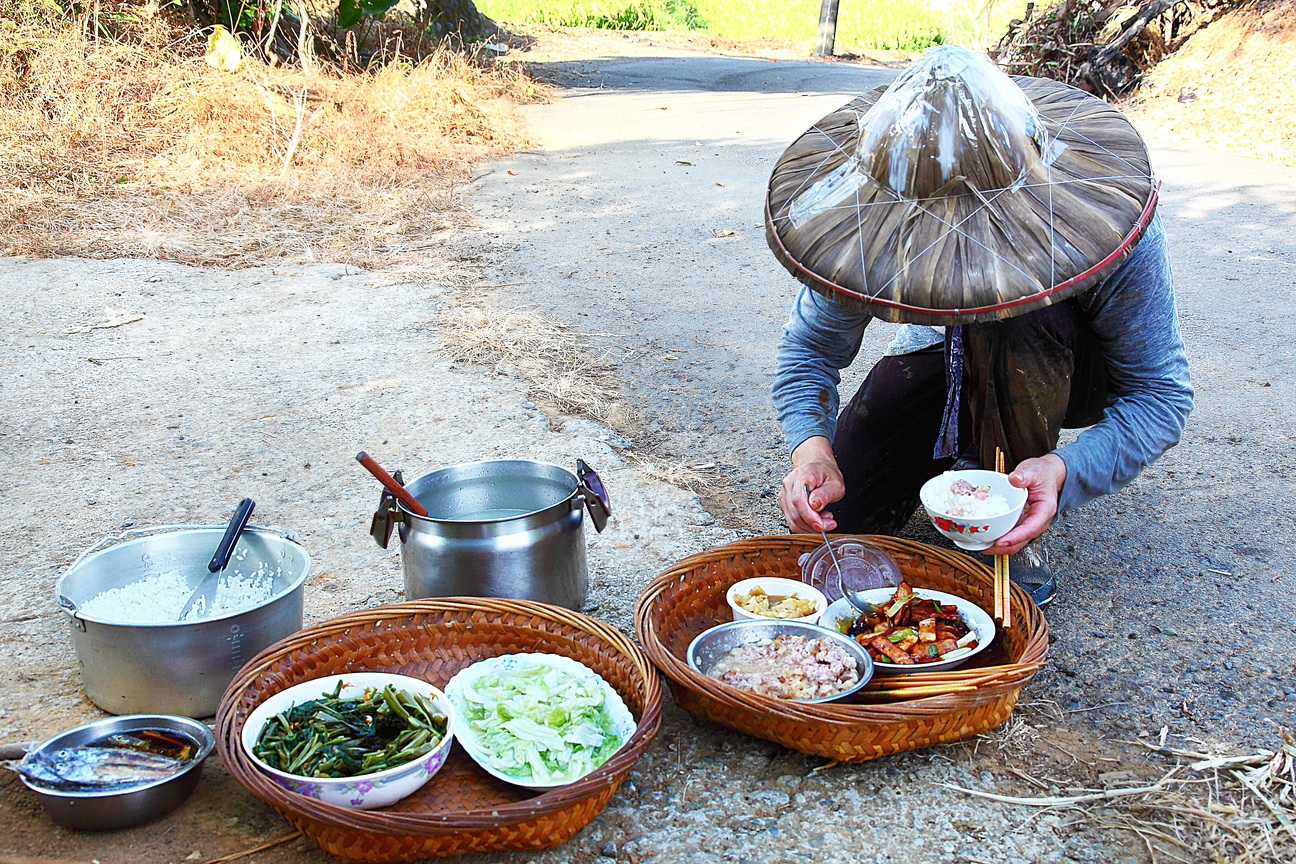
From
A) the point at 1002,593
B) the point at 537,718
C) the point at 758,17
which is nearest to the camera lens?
the point at 537,718

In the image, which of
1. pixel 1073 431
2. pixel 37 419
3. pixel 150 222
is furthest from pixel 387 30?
pixel 1073 431

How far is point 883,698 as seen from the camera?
1883mm

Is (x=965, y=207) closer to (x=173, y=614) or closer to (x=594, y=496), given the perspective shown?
(x=594, y=496)

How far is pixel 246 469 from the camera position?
10.5 feet

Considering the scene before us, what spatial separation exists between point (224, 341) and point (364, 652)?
2.75 metres

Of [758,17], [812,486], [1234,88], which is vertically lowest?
[812,486]

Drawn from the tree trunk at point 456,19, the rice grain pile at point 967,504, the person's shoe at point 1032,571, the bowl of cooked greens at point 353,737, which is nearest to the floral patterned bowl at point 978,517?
the rice grain pile at point 967,504

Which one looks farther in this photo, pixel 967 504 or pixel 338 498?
pixel 338 498

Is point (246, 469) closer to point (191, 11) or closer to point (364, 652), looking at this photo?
point (364, 652)

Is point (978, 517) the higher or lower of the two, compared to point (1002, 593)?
higher

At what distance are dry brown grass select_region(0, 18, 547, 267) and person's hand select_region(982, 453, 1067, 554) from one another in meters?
4.20

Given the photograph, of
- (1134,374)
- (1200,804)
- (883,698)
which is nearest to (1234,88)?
(1134,374)

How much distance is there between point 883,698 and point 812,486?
547mm

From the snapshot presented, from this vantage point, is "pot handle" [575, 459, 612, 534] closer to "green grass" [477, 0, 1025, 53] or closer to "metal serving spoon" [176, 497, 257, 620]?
"metal serving spoon" [176, 497, 257, 620]
